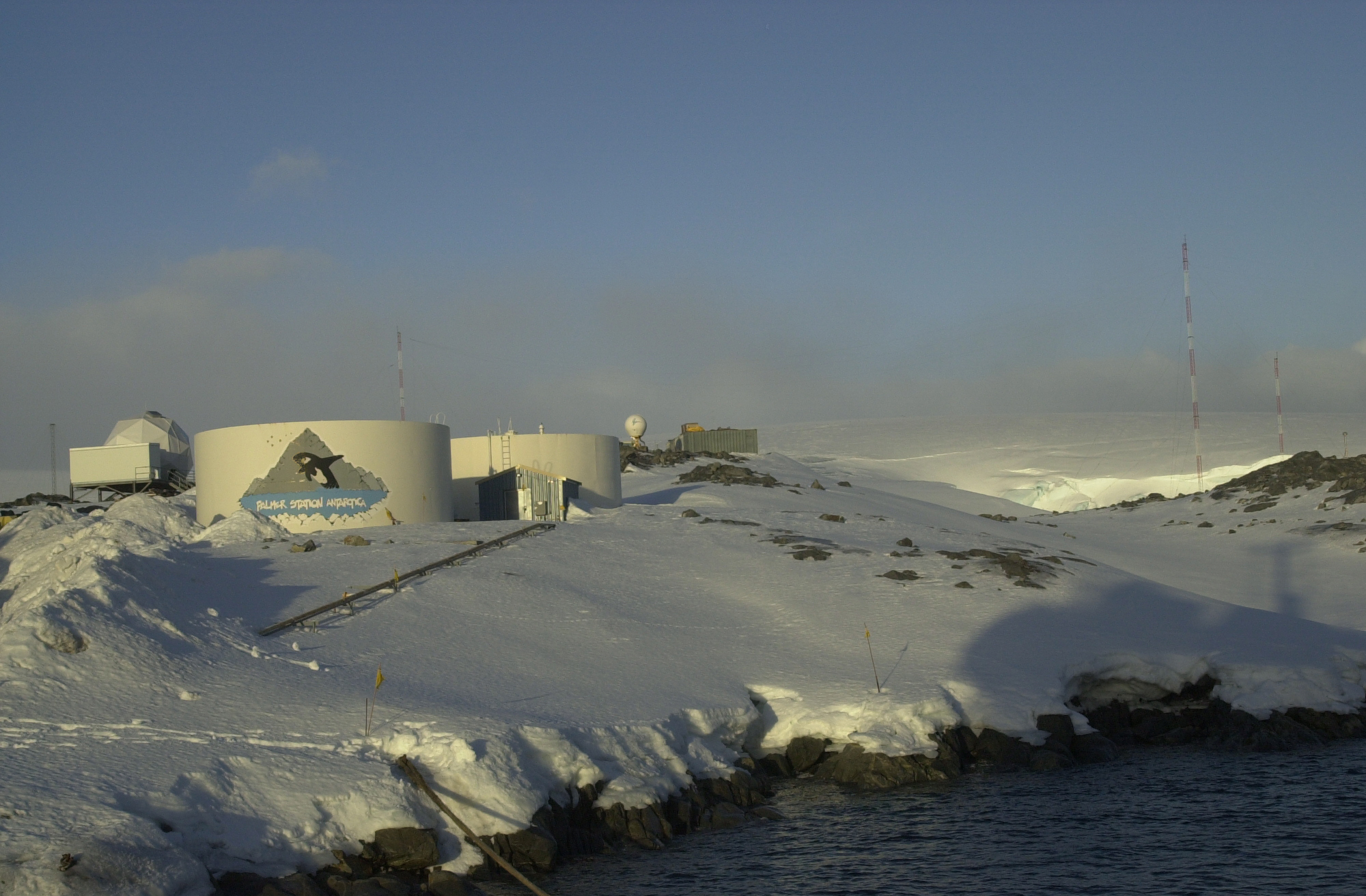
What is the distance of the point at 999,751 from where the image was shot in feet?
62.0

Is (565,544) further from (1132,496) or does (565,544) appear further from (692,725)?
(1132,496)

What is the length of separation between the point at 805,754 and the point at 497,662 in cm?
A: 538

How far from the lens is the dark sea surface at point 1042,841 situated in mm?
13391

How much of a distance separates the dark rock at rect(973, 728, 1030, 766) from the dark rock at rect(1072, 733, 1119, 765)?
3.72 ft

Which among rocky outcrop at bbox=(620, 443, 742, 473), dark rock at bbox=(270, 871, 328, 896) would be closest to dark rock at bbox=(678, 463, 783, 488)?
rocky outcrop at bbox=(620, 443, 742, 473)

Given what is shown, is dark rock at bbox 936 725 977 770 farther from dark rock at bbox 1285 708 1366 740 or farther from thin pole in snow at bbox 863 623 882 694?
dark rock at bbox 1285 708 1366 740

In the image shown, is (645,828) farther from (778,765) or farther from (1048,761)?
(1048,761)

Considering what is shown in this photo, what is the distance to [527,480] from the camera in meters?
38.1

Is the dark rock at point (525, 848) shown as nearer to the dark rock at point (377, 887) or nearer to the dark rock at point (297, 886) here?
the dark rock at point (377, 887)

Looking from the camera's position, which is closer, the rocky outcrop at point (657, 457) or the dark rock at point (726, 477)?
the dark rock at point (726, 477)

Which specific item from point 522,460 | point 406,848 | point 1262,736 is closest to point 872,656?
point 1262,736

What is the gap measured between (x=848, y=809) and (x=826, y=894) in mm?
3474

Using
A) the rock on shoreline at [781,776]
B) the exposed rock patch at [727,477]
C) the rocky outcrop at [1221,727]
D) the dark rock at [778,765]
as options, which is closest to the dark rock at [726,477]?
the exposed rock patch at [727,477]

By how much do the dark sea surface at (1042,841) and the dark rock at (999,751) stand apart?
1.63ft
